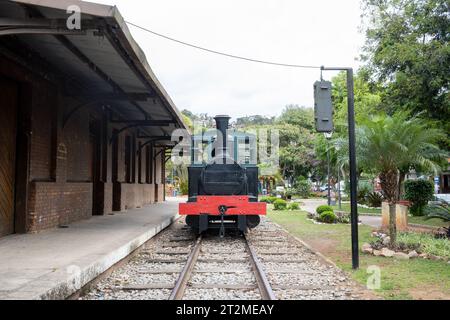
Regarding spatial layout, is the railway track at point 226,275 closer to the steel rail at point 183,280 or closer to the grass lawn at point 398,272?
the steel rail at point 183,280

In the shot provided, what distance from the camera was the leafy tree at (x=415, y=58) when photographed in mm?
12594

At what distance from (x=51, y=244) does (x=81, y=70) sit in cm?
407

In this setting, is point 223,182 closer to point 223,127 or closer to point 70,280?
point 223,127

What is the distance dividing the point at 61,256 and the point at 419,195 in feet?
51.8

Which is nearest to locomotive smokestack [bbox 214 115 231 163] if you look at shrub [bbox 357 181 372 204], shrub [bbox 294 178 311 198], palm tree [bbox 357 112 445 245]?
palm tree [bbox 357 112 445 245]

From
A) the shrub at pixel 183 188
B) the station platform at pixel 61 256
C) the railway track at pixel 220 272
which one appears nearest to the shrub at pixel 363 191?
the shrub at pixel 183 188

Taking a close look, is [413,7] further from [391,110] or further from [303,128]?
[303,128]

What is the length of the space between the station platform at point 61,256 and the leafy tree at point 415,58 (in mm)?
8631

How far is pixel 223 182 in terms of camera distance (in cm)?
1105

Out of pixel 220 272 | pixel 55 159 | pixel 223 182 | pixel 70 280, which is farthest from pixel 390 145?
pixel 55 159

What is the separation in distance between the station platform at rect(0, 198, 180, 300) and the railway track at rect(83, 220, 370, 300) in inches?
12.5

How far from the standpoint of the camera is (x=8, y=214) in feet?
28.3

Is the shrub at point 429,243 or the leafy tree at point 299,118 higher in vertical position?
the leafy tree at point 299,118
